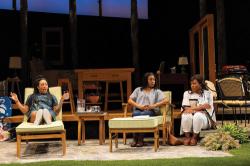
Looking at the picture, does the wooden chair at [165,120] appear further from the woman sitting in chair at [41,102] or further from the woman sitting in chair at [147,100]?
the woman sitting in chair at [41,102]

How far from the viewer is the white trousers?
753cm

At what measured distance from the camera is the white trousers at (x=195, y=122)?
753 cm

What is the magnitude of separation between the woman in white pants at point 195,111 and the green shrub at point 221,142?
368 millimetres

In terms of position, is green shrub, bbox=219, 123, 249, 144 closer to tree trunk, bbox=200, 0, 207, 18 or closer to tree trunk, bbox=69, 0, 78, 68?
tree trunk, bbox=200, 0, 207, 18

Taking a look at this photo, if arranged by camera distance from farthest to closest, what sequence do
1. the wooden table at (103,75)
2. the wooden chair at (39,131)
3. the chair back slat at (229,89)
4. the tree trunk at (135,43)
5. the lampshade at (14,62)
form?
the tree trunk at (135,43)
the lampshade at (14,62)
the wooden table at (103,75)
the chair back slat at (229,89)
the wooden chair at (39,131)

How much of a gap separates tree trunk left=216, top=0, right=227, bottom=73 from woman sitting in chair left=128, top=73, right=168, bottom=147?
6.12 meters

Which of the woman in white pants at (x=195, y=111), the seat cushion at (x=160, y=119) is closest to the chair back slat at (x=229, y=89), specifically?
the woman in white pants at (x=195, y=111)

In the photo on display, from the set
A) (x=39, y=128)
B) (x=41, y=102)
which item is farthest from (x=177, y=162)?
(x=41, y=102)

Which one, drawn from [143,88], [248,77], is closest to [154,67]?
[248,77]

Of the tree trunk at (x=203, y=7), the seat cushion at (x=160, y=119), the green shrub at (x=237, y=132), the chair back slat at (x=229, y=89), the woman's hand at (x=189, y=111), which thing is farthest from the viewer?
the tree trunk at (x=203, y=7)

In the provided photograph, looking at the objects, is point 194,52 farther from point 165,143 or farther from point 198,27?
point 165,143

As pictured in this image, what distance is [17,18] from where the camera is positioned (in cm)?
1543

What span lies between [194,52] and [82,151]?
4882 millimetres

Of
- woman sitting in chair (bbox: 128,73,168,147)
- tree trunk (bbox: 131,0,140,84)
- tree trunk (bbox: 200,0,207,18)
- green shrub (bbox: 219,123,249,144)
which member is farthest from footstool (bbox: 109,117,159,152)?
tree trunk (bbox: 131,0,140,84)
